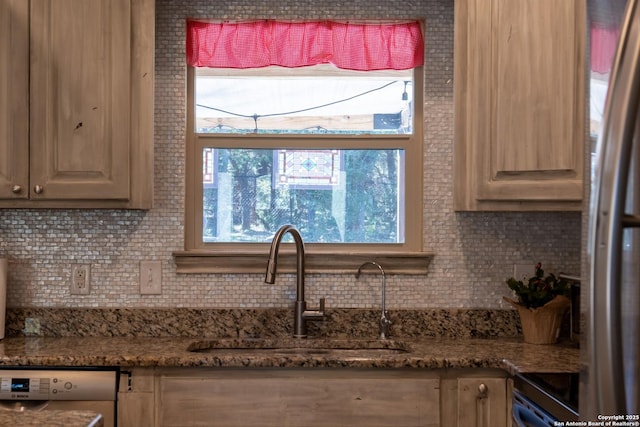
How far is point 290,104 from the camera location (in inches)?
107

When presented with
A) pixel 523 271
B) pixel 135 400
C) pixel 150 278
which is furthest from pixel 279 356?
pixel 523 271

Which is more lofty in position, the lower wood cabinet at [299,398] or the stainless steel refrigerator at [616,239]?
the stainless steel refrigerator at [616,239]

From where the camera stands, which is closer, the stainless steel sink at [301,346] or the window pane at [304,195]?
the stainless steel sink at [301,346]

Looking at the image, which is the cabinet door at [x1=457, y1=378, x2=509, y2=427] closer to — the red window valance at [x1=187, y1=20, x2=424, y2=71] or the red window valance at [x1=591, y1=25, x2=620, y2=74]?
the red window valance at [x1=187, y1=20, x2=424, y2=71]

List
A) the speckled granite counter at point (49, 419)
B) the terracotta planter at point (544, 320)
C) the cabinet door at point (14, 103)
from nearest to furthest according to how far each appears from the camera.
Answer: the speckled granite counter at point (49, 419)
the cabinet door at point (14, 103)
the terracotta planter at point (544, 320)


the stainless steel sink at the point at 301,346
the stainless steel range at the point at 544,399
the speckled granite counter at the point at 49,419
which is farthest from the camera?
the stainless steel sink at the point at 301,346

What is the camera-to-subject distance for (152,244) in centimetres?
262

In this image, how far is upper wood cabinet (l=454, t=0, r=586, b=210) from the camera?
2160mm

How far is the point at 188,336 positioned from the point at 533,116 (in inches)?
59.6

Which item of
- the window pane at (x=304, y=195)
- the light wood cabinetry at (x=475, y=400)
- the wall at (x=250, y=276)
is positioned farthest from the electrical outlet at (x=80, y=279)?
the light wood cabinetry at (x=475, y=400)

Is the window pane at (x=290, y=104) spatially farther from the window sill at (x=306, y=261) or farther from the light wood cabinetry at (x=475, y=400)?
the light wood cabinetry at (x=475, y=400)

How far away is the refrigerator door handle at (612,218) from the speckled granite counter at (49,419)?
92 centimetres

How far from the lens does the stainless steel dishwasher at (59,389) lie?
6.75ft

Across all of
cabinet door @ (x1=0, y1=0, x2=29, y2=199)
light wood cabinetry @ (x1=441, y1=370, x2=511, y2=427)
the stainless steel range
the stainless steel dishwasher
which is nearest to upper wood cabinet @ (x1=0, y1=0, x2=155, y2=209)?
cabinet door @ (x1=0, y1=0, x2=29, y2=199)
